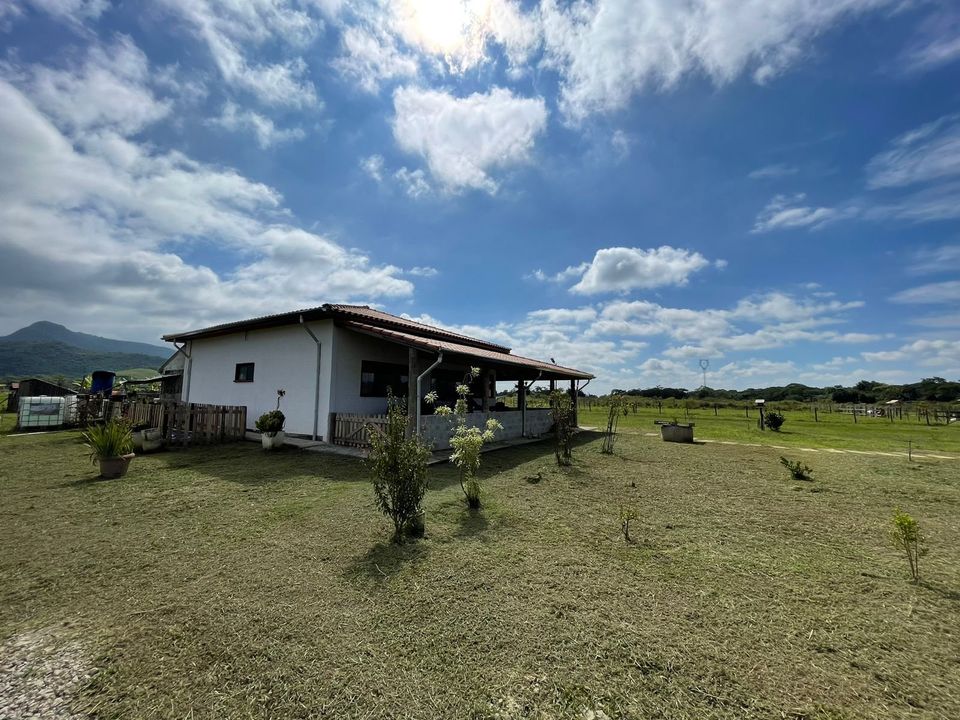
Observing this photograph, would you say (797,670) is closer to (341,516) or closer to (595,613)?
(595,613)

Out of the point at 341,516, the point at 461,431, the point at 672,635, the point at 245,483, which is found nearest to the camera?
the point at 672,635

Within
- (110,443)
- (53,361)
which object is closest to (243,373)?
(110,443)

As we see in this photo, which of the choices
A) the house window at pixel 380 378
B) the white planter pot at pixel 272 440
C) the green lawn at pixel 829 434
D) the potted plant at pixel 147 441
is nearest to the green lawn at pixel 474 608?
the white planter pot at pixel 272 440

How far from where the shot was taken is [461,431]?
265 inches

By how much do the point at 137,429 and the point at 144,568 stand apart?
11489 mm

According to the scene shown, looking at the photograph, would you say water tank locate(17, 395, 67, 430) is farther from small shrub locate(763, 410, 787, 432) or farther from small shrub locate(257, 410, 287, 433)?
small shrub locate(763, 410, 787, 432)

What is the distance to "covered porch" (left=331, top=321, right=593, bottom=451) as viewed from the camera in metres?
10.2

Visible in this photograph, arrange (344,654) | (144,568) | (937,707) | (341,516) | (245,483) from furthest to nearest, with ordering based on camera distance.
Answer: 1. (245,483)
2. (341,516)
3. (144,568)
4. (344,654)
5. (937,707)

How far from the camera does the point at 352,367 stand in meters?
12.3

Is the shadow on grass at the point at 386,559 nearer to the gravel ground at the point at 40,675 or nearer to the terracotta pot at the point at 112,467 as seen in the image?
the gravel ground at the point at 40,675

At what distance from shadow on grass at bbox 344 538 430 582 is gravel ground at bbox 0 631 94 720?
1.91 meters

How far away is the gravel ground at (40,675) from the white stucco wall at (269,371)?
887 centimetres

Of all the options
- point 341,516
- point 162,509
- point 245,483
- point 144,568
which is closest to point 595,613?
point 341,516

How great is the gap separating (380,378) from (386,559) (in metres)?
9.32
